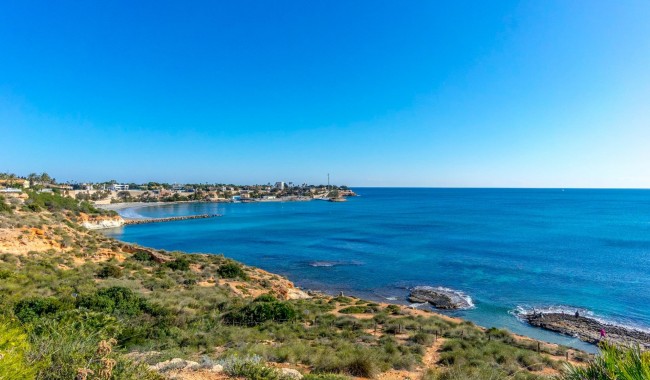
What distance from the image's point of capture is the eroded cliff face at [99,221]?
64188 millimetres

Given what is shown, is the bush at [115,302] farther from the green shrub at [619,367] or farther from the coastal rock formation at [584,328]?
the coastal rock formation at [584,328]

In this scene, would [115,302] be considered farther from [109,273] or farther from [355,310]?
[355,310]

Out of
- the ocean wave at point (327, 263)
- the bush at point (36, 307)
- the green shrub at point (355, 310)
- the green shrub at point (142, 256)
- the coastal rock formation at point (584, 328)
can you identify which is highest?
the bush at point (36, 307)

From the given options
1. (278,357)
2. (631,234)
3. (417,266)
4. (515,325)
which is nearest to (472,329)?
(515,325)

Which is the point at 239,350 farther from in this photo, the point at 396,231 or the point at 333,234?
the point at 396,231

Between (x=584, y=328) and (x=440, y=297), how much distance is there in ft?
31.5

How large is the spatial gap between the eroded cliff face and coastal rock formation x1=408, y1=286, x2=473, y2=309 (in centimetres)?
6252

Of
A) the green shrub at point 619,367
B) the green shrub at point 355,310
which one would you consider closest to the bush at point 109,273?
the green shrub at point 355,310

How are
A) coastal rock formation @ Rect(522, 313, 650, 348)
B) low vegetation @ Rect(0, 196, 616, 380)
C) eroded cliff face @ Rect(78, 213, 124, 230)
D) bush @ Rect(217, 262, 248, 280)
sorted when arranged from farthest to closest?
eroded cliff face @ Rect(78, 213, 124, 230)
bush @ Rect(217, 262, 248, 280)
coastal rock formation @ Rect(522, 313, 650, 348)
low vegetation @ Rect(0, 196, 616, 380)

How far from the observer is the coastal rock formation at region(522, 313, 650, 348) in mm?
19609

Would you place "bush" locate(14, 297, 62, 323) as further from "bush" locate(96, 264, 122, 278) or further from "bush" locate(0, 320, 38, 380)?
"bush" locate(96, 264, 122, 278)

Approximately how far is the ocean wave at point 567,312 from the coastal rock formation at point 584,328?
46 cm

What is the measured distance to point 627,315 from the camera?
23625mm

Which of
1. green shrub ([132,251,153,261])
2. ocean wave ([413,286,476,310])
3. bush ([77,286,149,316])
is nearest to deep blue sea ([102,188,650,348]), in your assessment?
ocean wave ([413,286,476,310])
